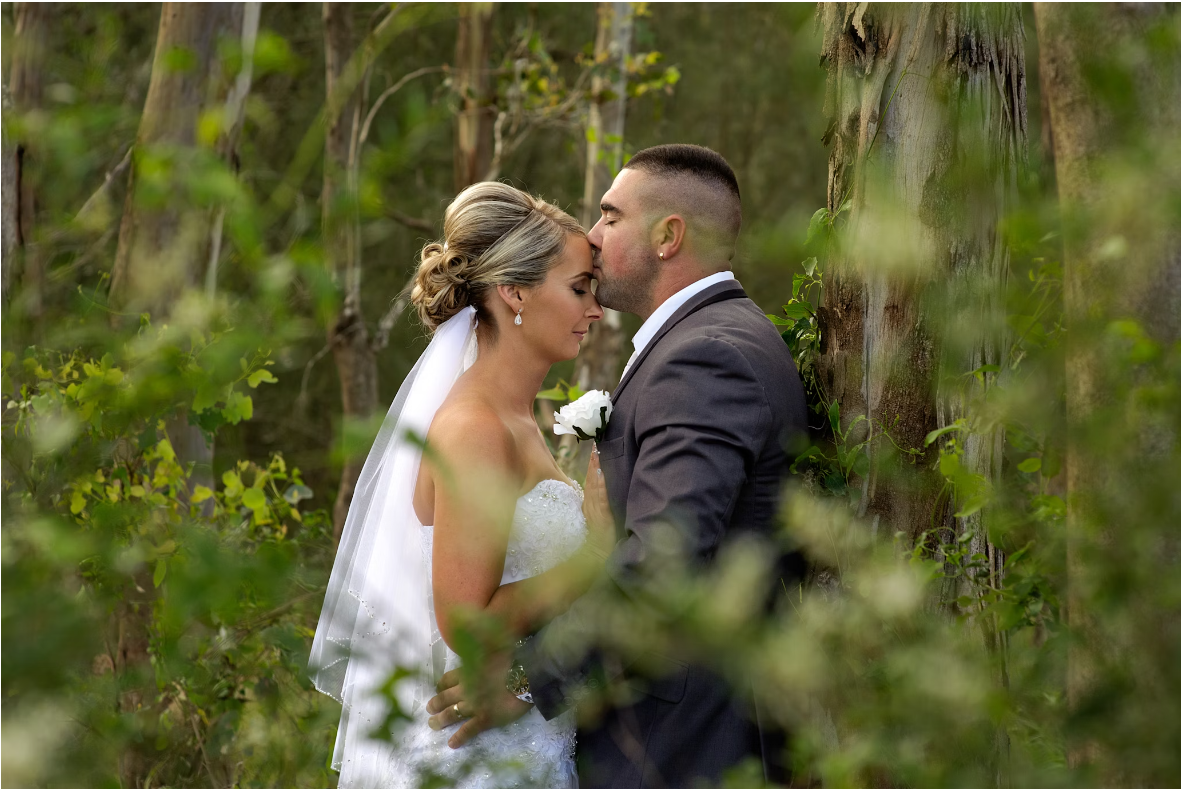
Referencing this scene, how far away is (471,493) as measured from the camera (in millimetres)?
2211

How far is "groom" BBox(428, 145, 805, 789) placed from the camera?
2.29m

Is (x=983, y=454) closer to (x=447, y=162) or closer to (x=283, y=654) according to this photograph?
(x=283, y=654)

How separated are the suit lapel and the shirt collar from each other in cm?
3

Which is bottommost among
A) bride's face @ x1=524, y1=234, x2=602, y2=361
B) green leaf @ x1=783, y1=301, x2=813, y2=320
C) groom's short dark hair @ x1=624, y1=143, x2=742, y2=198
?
bride's face @ x1=524, y1=234, x2=602, y2=361

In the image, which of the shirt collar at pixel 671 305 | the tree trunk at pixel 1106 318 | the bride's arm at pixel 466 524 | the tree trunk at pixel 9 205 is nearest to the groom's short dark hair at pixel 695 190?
the shirt collar at pixel 671 305

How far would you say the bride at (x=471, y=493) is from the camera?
2535mm

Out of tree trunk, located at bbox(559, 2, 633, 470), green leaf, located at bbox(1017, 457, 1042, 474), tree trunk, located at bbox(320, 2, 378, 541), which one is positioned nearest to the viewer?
green leaf, located at bbox(1017, 457, 1042, 474)

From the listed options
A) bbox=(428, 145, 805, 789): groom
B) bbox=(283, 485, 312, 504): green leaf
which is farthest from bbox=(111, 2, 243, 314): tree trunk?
bbox=(428, 145, 805, 789): groom

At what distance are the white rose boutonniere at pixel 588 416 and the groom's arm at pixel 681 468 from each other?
15 cm

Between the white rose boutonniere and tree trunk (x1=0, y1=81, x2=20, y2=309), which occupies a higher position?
tree trunk (x1=0, y1=81, x2=20, y2=309)

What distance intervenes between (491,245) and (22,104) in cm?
305

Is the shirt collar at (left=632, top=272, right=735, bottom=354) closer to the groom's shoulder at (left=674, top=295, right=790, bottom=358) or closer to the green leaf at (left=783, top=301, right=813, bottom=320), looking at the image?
the groom's shoulder at (left=674, top=295, right=790, bottom=358)

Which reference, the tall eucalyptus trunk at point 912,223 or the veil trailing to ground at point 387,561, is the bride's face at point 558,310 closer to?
the veil trailing to ground at point 387,561

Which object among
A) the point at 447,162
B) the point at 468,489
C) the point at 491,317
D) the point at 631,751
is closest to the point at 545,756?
the point at 631,751
